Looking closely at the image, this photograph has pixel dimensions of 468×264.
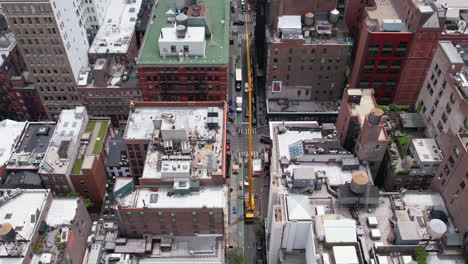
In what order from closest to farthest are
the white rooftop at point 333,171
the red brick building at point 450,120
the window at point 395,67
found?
the red brick building at point 450,120
the white rooftop at point 333,171
the window at point 395,67

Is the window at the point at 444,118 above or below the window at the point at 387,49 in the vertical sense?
below

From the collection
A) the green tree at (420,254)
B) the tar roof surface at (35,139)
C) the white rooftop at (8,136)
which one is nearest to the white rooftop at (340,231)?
the green tree at (420,254)

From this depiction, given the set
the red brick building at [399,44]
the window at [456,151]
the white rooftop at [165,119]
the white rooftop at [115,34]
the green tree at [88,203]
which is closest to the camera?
the window at [456,151]

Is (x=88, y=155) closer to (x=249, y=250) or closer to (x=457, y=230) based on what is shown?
(x=249, y=250)

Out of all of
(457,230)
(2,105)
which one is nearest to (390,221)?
(457,230)

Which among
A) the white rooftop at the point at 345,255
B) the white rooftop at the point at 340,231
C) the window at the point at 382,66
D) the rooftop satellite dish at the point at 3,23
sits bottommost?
the white rooftop at the point at 345,255

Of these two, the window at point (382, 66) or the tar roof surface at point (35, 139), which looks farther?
the window at point (382, 66)

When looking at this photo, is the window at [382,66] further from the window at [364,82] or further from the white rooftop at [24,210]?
the white rooftop at [24,210]

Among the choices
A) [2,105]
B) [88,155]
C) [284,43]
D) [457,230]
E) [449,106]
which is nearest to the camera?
[457,230]
